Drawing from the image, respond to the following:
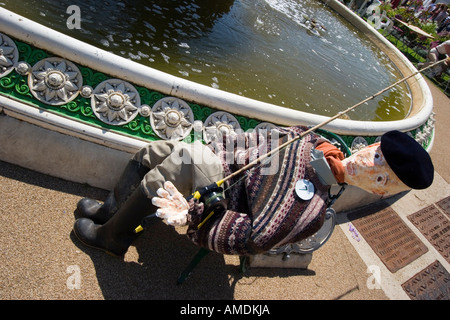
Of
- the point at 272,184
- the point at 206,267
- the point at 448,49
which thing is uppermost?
the point at 448,49

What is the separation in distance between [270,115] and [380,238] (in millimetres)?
2393

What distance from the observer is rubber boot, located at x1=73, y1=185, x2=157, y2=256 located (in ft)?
7.79

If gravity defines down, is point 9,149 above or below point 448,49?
below

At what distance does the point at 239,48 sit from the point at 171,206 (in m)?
4.23

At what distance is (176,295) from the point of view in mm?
2623

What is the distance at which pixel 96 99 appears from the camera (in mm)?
2816

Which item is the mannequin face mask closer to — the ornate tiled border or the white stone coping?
the ornate tiled border

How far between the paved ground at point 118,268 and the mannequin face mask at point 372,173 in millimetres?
1414

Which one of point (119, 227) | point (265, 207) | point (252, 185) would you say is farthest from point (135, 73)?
point (265, 207)

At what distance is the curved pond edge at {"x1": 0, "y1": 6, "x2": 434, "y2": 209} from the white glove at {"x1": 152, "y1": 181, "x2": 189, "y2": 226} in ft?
3.24

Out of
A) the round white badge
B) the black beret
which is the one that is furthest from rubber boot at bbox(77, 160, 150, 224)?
the black beret

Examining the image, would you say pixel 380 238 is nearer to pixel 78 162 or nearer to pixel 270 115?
pixel 270 115

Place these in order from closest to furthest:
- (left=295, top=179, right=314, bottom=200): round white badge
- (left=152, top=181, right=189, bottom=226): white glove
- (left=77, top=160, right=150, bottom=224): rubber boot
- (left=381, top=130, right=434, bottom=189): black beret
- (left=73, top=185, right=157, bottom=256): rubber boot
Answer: (left=152, top=181, right=189, bottom=226): white glove → (left=381, top=130, right=434, bottom=189): black beret → (left=295, top=179, right=314, bottom=200): round white badge → (left=73, top=185, right=157, bottom=256): rubber boot → (left=77, top=160, right=150, bottom=224): rubber boot
